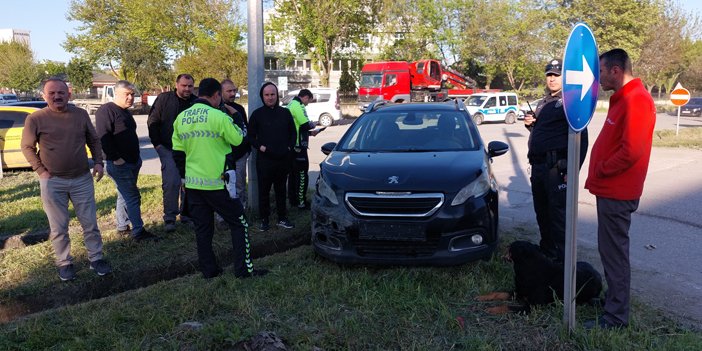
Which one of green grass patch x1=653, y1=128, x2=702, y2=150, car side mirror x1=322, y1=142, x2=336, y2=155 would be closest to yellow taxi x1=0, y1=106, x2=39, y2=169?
car side mirror x1=322, y1=142, x2=336, y2=155

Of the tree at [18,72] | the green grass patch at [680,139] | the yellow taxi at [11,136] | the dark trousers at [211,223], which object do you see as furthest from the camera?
the tree at [18,72]

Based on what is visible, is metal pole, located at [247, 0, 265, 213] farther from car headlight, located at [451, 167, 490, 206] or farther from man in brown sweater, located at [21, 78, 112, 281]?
car headlight, located at [451, 167, 490, 206]

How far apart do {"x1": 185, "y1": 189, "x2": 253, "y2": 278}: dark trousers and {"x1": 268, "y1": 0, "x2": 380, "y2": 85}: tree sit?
35.0 meters

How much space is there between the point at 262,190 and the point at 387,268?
216 centimetres

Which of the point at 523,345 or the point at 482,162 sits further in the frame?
the point at 482,162

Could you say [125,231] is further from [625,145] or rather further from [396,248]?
[625,145]

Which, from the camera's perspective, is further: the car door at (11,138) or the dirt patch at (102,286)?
the car door at (11,138)

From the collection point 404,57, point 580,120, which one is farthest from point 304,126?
point 404,57

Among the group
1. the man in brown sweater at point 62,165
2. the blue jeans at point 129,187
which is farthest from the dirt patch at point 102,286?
the blue jeans at point 129,187

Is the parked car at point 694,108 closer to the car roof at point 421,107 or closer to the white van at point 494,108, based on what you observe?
the white van at point 494,108

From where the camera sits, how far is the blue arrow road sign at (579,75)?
10.2ft

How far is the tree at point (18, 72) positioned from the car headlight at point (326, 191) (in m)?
54.7

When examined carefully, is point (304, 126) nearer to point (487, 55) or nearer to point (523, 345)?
point (523, 345)

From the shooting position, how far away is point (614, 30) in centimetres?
4841
